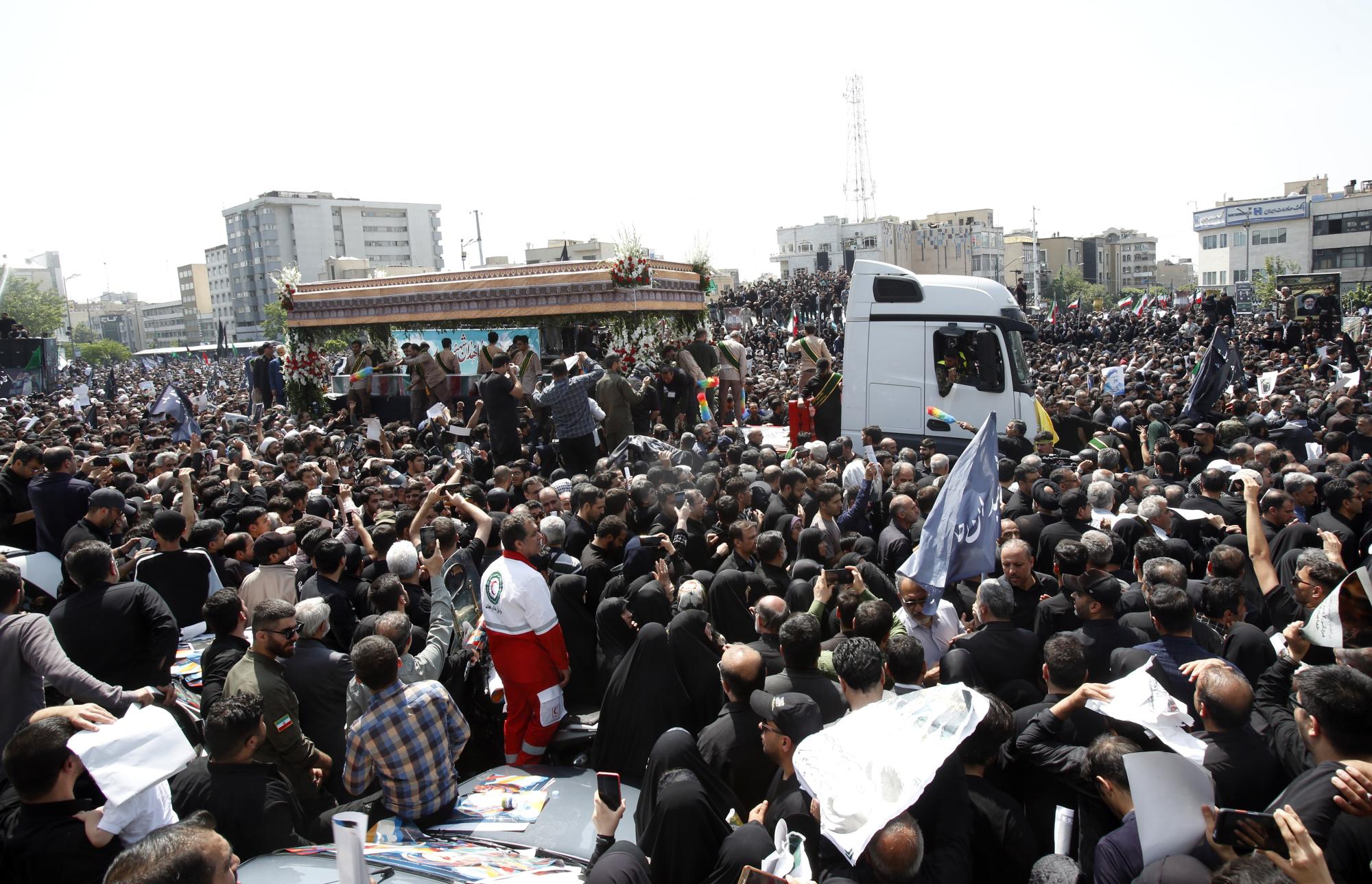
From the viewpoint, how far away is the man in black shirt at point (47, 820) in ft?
9.98

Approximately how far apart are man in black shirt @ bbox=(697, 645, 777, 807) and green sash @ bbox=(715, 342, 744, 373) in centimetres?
1103

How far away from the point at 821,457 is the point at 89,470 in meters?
7.76

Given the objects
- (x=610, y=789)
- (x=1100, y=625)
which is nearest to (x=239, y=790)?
(x=610, y=789)

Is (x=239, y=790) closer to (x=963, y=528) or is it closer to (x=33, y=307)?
(x=963, y=528)

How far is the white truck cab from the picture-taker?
1084 cm

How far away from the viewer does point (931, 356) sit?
36.8 feet

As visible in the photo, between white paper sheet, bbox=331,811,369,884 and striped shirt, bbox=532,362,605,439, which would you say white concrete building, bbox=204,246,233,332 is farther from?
white paper sheet, bbox=331,811,369,884

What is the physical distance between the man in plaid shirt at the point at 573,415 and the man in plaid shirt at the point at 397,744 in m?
6.66

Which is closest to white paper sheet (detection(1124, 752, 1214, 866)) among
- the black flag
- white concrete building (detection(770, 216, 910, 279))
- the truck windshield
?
the truck windshield

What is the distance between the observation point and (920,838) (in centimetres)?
274

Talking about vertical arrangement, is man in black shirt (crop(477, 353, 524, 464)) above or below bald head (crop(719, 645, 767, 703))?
above

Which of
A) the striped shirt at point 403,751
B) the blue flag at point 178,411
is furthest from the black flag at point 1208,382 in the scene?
the blue flag at point 178,411

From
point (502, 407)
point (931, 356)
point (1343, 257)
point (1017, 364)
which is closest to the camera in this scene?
point (1017, 364)

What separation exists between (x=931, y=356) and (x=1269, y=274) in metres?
72.1
